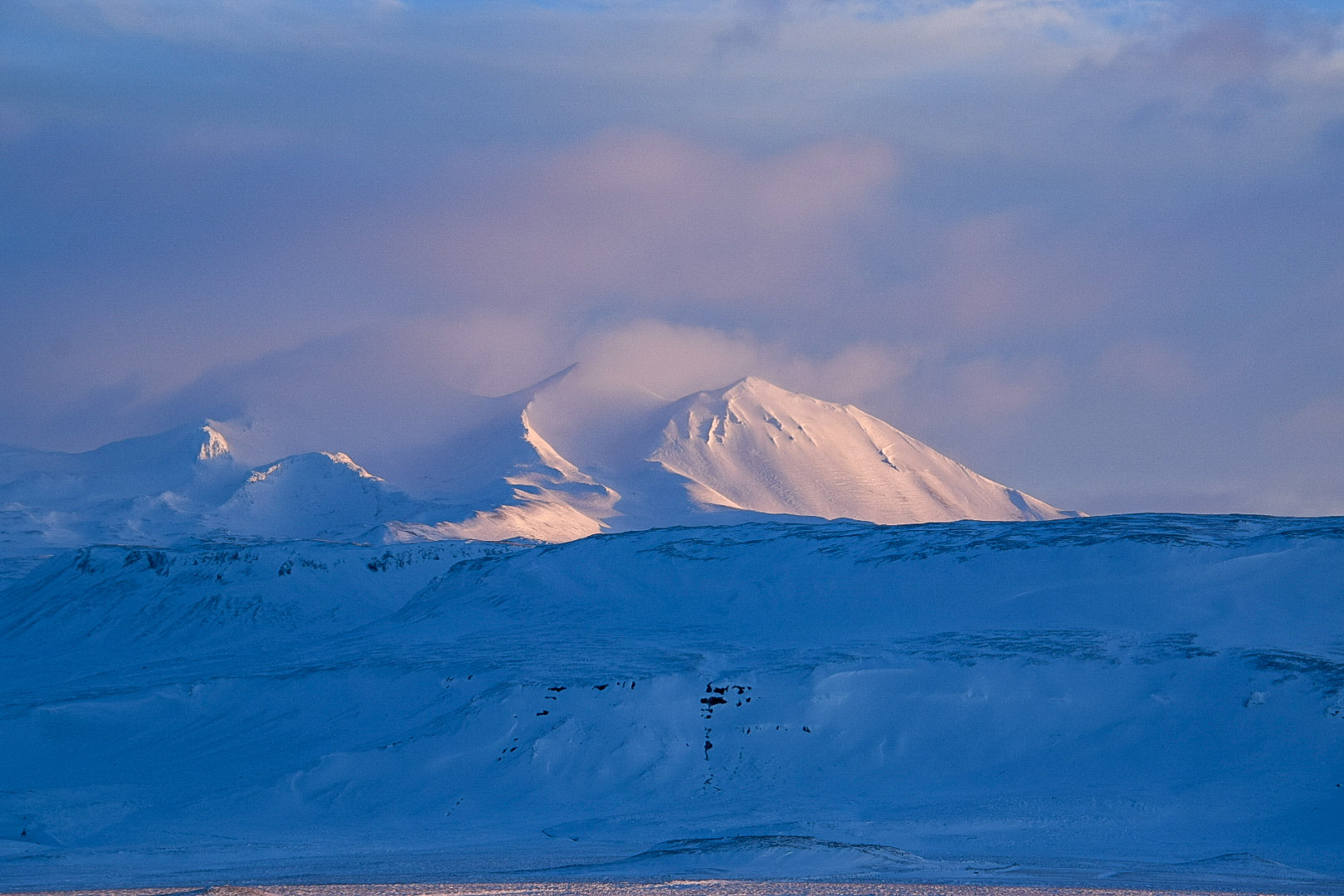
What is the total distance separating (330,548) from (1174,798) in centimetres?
7913

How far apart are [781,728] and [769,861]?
17.3m

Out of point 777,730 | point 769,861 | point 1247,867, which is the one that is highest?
point 777,730

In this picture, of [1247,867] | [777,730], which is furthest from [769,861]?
[777,730]

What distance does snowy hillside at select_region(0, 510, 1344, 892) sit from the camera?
4075cm

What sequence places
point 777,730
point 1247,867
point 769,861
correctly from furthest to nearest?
point 777,730 → point 1247,867 → point 769,861

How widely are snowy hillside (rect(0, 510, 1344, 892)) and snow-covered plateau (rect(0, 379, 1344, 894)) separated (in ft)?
0.50

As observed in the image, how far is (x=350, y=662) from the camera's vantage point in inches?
2603

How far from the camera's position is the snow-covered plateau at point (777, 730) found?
4012 cm

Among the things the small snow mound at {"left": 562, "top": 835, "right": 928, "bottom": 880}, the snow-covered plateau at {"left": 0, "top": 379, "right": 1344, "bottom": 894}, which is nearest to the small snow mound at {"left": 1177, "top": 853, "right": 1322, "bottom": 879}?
the snow-covered plateau at {"left": 0, "top": 379, "right": 1344, "bottom": 894}

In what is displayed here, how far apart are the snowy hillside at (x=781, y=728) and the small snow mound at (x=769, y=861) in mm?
145

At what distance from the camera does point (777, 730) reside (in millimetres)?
52281

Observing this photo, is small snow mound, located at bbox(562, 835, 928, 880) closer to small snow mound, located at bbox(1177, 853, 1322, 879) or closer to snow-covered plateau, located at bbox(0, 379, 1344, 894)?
snow-covered plateau, located at bbox(0, 379, 1344, 894)

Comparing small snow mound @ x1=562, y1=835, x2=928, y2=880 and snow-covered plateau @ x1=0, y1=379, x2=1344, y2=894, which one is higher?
snow-covered plateau @ x1=0, y1=379, x2=1344, y2=894

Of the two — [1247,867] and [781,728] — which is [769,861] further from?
[781,728]
